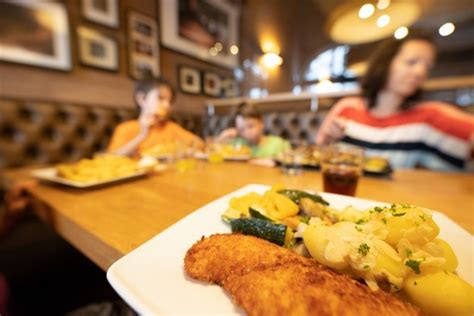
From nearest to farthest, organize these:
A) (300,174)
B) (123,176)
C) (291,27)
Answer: (123,176)
(300,174)
(291,27)

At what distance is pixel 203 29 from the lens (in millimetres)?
2525

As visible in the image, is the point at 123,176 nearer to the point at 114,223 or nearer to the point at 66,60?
the point at 114,223

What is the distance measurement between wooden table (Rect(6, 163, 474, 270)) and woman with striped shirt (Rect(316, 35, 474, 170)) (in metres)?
0.64

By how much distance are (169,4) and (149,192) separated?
2321mm

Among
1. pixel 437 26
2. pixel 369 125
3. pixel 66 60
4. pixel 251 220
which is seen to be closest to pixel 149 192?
pixel 251 220

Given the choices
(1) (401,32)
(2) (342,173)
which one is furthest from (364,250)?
(1) (401,32)

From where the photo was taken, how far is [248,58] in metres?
2.94

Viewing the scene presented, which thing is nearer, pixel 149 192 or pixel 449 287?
pixel 449 287

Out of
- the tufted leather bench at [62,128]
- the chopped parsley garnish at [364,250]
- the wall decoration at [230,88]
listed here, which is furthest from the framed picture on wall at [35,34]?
the chopped parsley garnish at [364,250]

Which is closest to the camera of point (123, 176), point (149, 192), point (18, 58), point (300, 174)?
point (149, 192)

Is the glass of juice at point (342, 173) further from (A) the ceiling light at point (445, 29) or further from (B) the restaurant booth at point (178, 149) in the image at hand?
(A) the ceiling light at point (445, 29)

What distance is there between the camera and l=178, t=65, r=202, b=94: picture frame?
243 cm

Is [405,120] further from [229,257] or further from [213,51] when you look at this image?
[213,51]

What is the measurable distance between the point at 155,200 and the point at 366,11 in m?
2.07
